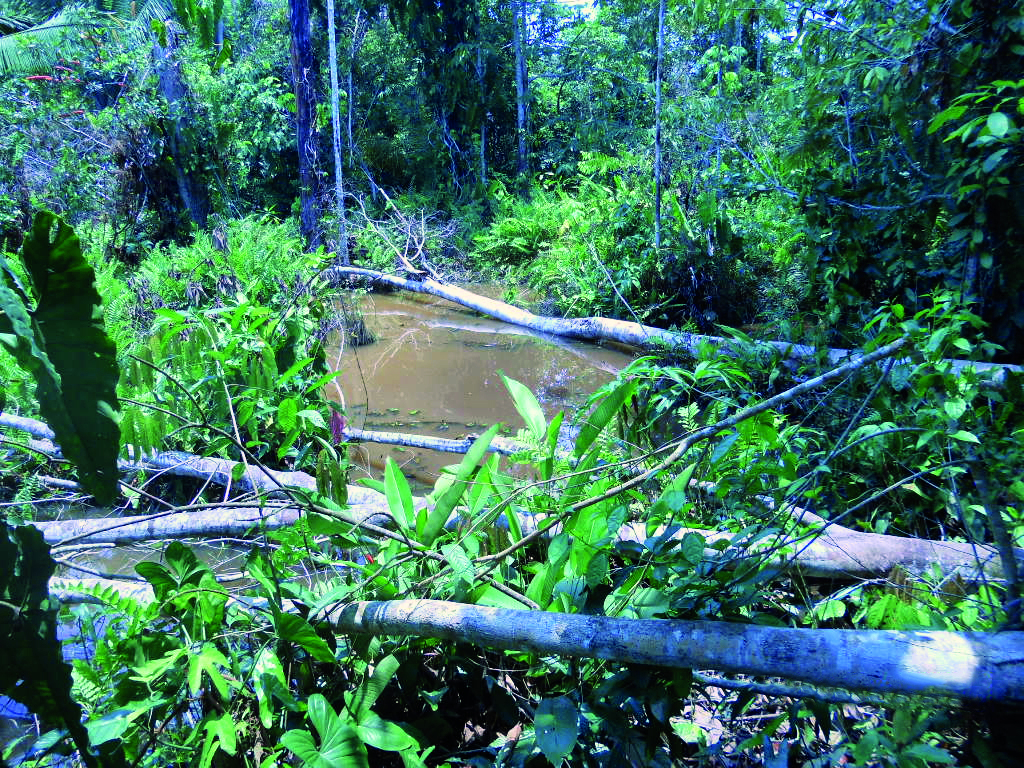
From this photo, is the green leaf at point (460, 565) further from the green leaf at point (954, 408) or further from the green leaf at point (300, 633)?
the green leaf at point (954, 408)

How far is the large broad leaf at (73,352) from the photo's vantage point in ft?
3.95

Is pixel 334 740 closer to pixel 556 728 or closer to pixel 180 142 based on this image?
pixel 556 728

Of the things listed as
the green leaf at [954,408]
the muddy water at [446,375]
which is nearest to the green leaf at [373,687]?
the green leaf at [954,408]

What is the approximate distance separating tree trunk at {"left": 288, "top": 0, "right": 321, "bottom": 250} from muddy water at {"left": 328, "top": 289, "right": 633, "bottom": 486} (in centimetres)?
216

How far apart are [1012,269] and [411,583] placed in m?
3.41

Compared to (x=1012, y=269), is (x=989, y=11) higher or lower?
higher

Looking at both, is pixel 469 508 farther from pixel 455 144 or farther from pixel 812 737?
pixel 455 144

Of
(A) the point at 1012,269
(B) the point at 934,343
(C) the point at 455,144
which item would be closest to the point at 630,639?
(B) the point at 934,343

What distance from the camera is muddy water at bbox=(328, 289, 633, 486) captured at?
5.27m

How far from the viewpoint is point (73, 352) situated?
1.28m

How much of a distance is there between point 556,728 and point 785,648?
0.51 meters

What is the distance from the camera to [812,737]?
157 centimetres

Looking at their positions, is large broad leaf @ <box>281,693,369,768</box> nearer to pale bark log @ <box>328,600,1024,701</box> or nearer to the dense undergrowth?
the dense undergrowth

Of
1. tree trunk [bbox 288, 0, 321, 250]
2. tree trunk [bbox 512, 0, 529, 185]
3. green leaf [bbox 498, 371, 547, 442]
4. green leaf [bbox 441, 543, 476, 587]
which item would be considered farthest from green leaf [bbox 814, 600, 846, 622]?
tree trunk [bbox 512, 0, 529, 185]
